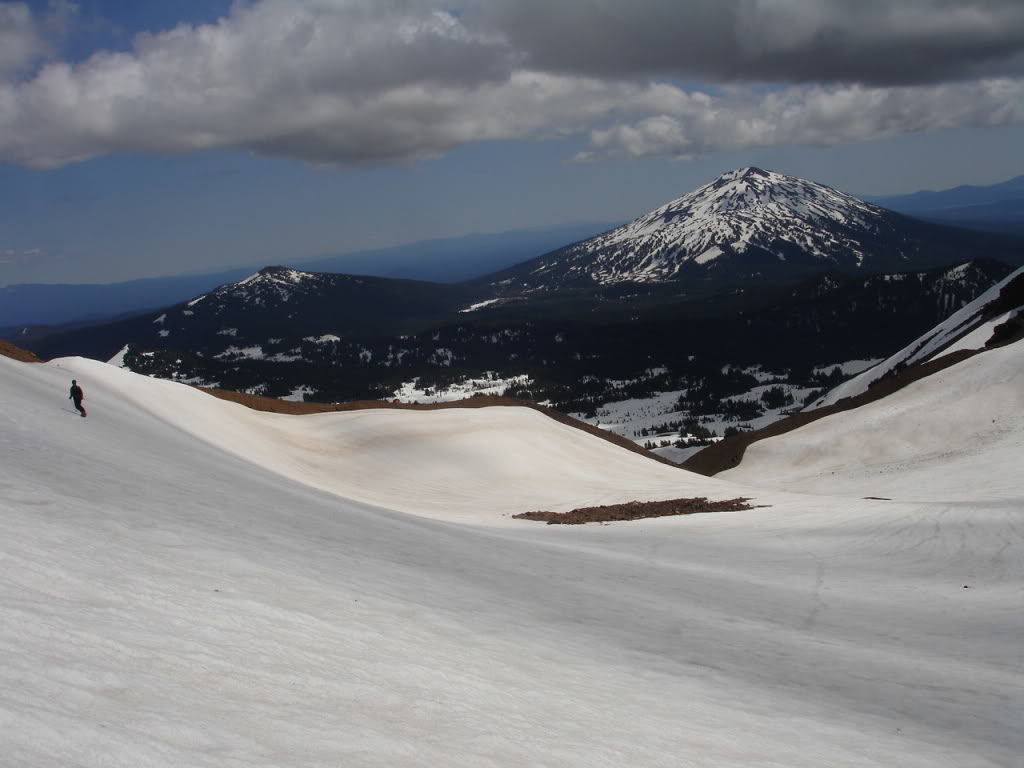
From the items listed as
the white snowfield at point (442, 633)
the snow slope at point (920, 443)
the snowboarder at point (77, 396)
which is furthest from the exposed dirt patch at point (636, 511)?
the snowboarder at point (77, 396)

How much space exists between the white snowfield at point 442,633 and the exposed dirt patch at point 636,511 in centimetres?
611

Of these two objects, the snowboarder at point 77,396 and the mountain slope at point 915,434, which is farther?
the mountain slope at point 915,434

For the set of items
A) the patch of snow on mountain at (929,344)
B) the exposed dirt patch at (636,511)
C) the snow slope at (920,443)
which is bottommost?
the exposed dirt patch at (636,511)

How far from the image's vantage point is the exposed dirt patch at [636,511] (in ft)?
87.5

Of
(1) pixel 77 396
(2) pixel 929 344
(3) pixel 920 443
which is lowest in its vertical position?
(3) pixel 920 443

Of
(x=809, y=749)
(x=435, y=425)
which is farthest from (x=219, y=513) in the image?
(x=435, y=425)

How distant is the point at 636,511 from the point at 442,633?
2059cm

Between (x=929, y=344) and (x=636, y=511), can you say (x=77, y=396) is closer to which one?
(x=636, y=511)

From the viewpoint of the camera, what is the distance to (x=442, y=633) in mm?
8273

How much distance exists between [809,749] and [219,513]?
9.31 m

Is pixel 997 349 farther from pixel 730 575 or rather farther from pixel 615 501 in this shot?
pixel 730 575

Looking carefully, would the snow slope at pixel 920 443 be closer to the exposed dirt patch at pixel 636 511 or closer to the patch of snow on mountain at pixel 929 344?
the exposed dirt patch at pixel 636 511

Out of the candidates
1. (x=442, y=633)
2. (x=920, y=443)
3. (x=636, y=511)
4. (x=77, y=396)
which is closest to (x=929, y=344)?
(x=920, y=443)

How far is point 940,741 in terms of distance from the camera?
7.55 m
